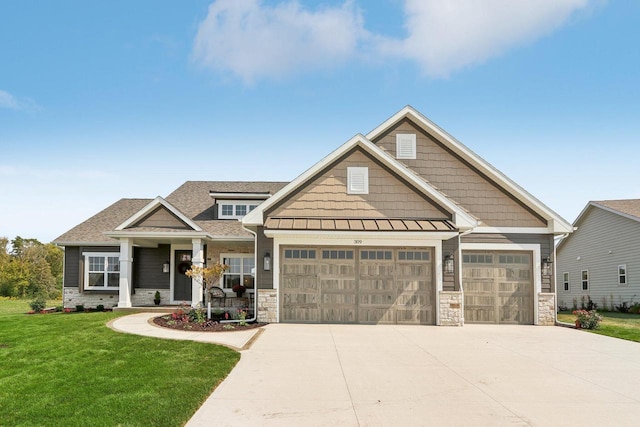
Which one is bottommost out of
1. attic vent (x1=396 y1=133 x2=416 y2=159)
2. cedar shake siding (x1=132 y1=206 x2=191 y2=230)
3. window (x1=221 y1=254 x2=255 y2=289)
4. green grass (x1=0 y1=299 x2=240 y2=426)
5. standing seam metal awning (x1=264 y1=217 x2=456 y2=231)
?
green grass (x1=0 y1=299 x2=240 y2=426)

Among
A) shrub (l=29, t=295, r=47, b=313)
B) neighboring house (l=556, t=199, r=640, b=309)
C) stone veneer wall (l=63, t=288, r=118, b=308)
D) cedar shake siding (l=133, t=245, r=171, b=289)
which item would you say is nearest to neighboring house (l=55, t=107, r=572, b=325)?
cedar shake siding (l=133, t=245, r=171, b=289)

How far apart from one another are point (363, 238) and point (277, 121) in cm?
735

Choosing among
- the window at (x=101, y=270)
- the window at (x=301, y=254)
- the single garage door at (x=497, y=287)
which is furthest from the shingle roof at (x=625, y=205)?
the window at (x=101, y=270)

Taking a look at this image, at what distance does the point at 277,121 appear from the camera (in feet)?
63.9

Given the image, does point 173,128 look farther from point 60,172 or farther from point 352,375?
point 352,375

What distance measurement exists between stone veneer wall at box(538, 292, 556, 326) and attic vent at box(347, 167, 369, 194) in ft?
21.7

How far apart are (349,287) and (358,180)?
3.29m

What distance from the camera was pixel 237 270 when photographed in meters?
19.6

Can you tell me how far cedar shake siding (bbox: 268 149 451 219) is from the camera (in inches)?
585

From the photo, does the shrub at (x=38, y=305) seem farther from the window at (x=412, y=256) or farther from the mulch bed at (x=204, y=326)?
the window at (x=412, y=256)

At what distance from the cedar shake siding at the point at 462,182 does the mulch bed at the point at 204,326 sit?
7.46 meters

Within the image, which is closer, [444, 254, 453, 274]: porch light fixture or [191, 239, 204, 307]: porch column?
[444, 254, 453, 274]: porch light fixture

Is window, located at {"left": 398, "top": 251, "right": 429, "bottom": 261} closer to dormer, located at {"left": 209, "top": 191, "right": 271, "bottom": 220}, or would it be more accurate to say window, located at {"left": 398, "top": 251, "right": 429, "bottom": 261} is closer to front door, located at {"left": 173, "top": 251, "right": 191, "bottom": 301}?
dormer, located at {"left": 209, "top": 191, "right": 271, "bottom": 220}

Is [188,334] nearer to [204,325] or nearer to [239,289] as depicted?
[204,325]
